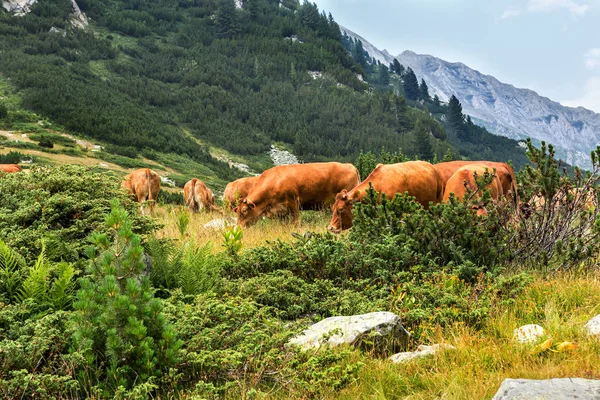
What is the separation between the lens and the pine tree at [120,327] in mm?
2441

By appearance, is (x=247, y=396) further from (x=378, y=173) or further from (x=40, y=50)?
(x=40, y=50)

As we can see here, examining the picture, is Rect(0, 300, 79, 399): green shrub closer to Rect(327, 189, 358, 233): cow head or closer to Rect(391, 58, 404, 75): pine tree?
Rect(327, 189, 358, 233): cow head

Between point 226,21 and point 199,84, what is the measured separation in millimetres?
29027

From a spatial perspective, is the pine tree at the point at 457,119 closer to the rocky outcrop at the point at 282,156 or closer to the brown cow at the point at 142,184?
the rocky outcrop at the point at 282,156

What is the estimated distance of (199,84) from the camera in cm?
6838

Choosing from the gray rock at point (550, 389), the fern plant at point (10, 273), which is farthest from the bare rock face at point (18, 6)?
the gray rock at point (550, 389)

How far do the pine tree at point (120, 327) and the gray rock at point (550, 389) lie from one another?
181 centimetres

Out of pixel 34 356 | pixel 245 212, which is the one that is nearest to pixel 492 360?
pixel 34 356

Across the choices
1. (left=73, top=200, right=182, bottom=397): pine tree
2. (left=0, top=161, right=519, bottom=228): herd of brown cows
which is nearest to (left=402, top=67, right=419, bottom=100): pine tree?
(left=0, top=161, right=519, bottom=228): herd of brown cows

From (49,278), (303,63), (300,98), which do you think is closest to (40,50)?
(300,98)

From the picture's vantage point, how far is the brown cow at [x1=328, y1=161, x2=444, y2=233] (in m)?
7.73

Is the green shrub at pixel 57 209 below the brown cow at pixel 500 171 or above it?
below

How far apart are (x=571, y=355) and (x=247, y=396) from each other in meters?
2.13

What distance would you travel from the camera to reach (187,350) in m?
2.89
